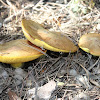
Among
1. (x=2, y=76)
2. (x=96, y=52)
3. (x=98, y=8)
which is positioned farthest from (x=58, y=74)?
(x=98, y=8)

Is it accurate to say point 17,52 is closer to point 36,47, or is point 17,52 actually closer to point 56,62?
point 36,47

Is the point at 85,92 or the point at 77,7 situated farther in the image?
the point at 77,7

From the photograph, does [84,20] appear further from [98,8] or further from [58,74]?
[58,74]

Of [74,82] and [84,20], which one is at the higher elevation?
[84,20]

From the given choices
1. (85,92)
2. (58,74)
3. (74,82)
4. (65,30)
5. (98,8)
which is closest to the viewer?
(85,92)

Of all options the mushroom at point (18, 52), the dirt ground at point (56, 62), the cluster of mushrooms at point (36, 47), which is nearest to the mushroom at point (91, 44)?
the cluster of mushrooms at point (36, 47)

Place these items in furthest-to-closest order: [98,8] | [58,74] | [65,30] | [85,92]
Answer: [98,8]
[65,30]
[58,74]
[85,92]

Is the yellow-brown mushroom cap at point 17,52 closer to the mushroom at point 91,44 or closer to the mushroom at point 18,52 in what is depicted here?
the mushroom at point 18,52

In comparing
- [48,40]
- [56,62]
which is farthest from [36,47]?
[56,62]
